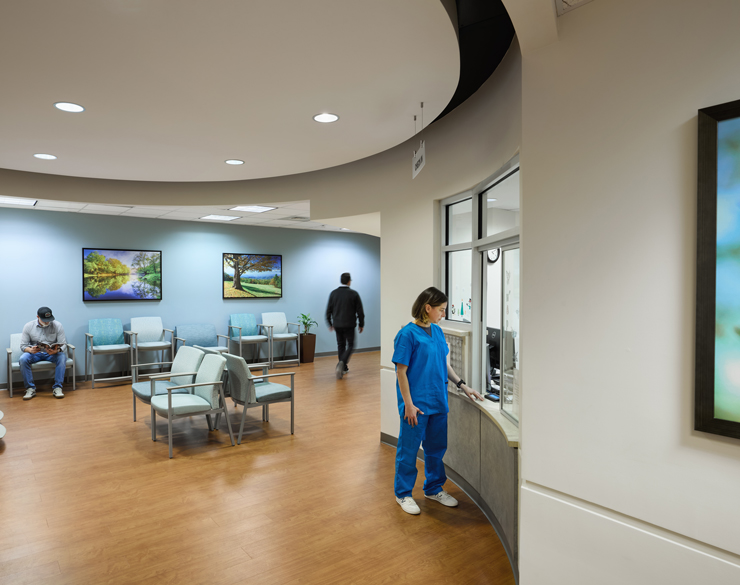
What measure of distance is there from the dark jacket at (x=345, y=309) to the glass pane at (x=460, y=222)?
439cm

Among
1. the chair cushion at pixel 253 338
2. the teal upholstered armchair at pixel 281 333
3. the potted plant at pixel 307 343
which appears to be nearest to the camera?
the chair cushion at pixel 253 338

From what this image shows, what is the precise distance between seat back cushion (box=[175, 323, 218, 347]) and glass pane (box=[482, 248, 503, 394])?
21.8 feet

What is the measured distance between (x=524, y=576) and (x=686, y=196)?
1620 millimetres

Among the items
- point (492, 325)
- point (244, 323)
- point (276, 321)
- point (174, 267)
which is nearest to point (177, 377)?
point (492, 325)

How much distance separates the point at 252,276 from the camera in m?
10.1

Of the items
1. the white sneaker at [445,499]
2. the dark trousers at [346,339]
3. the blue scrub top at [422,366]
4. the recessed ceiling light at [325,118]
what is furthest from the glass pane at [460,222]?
the dark trousers at [346,339]

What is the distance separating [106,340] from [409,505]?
267 inches

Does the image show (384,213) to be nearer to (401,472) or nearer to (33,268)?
(401,472)

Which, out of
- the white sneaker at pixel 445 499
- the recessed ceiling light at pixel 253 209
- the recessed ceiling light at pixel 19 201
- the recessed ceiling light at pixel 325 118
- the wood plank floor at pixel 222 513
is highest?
the recessed ceiling light at pixel 325 118

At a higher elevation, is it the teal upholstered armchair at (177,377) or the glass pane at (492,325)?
the glass pane at (492,325)

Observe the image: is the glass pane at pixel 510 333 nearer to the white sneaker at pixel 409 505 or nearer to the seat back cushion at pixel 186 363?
the white sneaker at pixel 409 505

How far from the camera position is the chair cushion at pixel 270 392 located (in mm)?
5168

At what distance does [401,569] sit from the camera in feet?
9.16

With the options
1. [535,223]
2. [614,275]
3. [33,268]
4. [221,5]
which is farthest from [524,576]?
[33,268]
